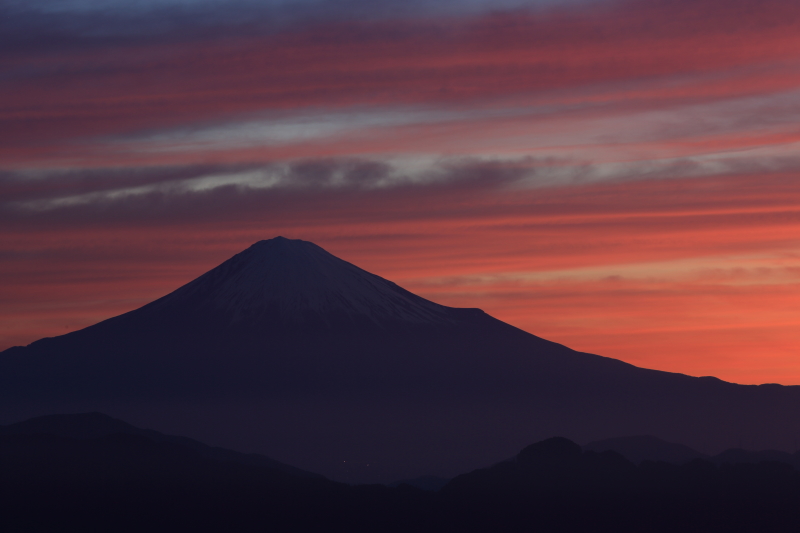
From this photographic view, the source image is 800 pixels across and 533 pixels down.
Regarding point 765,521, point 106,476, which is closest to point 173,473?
point 106,476

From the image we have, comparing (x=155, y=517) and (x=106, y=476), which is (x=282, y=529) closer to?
(x=155, y=517)

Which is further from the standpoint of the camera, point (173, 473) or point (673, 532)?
point (173, 473)

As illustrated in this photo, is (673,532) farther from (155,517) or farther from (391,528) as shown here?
(155,517)

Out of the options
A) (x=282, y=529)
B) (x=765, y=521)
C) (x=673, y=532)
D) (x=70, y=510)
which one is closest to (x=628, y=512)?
(x=673, y=532)

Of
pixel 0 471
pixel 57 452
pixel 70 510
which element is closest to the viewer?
pixel 70 510

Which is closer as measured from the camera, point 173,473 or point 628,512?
point 628,512

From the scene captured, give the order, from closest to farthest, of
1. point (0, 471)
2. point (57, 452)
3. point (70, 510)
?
point (70, 510) → point (0, 471) → point (57, 452)
